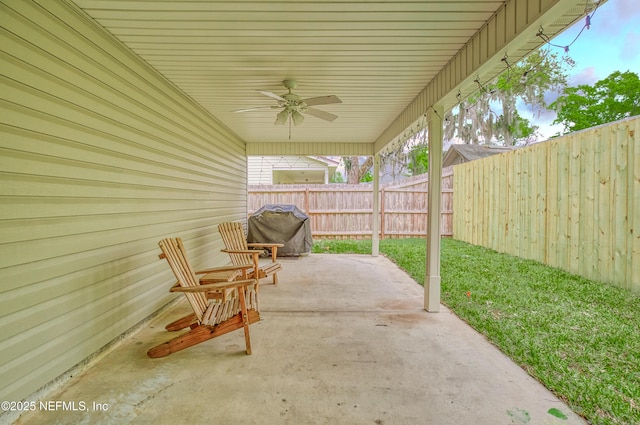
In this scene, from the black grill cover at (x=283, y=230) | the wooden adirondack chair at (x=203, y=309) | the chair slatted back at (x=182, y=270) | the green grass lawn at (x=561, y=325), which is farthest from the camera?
the black grill cover at (x=283, y=230)

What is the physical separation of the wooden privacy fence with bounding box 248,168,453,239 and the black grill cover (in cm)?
241

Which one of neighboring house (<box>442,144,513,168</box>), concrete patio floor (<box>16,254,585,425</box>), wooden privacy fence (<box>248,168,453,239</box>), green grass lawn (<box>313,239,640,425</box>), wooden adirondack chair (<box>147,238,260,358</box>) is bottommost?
concrete patio floor (<box>16,254,585,425</box>)

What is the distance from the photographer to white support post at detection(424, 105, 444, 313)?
3.46 m

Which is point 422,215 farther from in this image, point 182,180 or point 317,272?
point 182,180

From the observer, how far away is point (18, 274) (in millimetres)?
1765

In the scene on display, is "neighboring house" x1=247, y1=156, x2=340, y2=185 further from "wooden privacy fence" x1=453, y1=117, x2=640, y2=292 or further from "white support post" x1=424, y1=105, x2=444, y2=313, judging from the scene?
"white support post" x1=424, y1=105, x2=444, y2=313

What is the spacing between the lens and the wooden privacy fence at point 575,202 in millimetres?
3713

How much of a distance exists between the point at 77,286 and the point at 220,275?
153 cm

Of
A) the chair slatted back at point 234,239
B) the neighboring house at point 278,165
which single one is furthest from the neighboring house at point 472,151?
the chair slatted back at point 234,239

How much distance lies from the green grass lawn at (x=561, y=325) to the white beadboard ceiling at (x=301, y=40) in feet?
7.53

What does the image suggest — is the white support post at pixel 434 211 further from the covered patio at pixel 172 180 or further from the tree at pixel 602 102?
the tree at pixel 602 102

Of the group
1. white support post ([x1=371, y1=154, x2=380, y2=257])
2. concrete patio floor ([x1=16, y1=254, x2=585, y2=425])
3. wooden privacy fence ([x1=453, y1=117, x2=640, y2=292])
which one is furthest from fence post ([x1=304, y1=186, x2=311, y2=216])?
concrete patio floor ([x1=16, y1=254, x2=585, y2=425])

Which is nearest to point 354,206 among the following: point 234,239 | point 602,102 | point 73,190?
point 234,239

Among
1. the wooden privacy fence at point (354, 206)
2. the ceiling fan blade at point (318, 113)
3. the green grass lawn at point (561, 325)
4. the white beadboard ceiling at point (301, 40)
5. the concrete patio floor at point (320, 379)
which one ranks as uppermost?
the white beadboard ceiling at point (301, 40)
